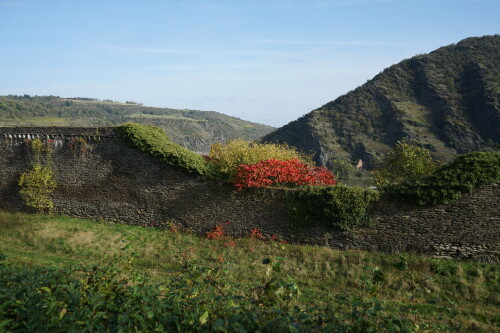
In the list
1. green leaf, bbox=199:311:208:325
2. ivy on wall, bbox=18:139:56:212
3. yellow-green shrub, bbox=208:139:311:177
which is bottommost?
ivy on wall, bbox=18:139:56:212

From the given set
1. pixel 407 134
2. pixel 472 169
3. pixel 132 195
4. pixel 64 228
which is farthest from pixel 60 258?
pixel 407 134

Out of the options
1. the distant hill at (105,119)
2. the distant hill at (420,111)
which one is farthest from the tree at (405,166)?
the distant hill at (105,119)

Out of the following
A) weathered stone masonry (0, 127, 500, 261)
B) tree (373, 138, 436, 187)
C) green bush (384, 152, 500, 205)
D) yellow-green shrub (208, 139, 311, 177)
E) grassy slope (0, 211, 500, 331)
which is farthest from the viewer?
tree (373, 138, 436, 187)

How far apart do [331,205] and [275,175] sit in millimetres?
2684

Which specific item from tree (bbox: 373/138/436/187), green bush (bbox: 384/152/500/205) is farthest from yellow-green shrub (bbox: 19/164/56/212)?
tree (bbox: 373/138/436/187)

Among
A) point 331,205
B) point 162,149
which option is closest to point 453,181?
point 331,205

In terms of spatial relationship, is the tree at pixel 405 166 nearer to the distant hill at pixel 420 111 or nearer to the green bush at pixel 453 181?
the green bush at pixel 453 181

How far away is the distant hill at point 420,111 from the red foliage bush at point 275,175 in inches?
1386

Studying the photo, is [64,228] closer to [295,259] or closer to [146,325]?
[295,259]

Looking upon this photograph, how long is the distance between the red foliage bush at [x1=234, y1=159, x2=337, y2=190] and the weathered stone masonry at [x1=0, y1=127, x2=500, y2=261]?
1.67 ft

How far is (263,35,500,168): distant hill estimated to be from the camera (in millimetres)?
49156

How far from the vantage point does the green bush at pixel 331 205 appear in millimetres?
12633

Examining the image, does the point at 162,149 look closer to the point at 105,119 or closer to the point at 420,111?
the point at 420,111

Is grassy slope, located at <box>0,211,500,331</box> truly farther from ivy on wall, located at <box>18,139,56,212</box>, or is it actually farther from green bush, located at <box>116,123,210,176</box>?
green bush, located at <box>116,123,210,176</box>
